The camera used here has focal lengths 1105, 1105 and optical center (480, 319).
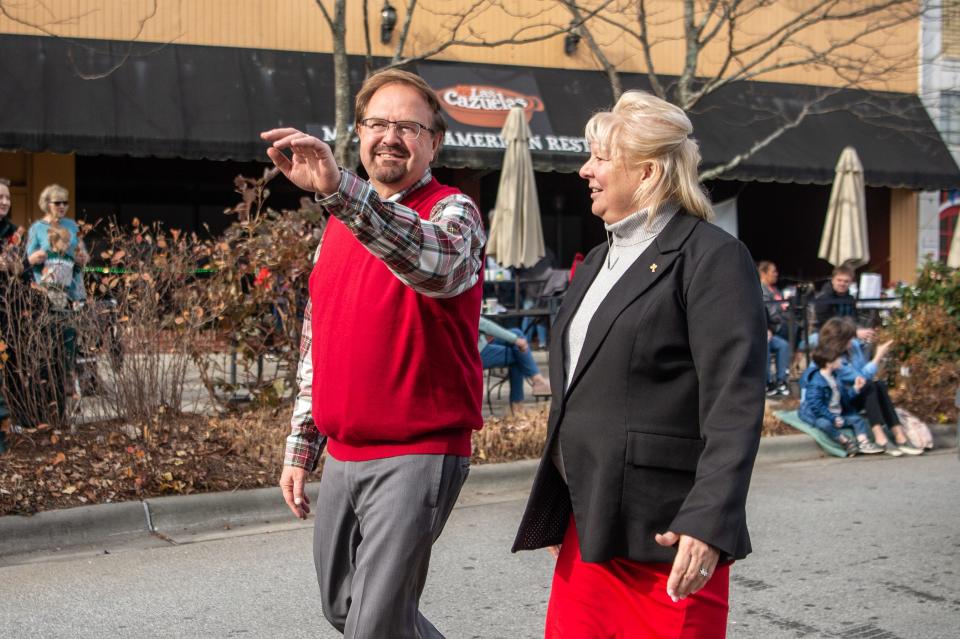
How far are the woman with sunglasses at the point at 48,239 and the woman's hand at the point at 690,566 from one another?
6.30 m

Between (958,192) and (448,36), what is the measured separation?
1075 centimetres

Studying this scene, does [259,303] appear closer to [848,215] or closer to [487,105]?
[848,215]

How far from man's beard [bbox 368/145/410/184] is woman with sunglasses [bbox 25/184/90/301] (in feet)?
17.9

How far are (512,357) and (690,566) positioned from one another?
23.7ft

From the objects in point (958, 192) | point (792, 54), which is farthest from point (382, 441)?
point (958, 192)

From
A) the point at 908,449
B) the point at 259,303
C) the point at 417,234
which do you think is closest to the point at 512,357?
the point at 259,303

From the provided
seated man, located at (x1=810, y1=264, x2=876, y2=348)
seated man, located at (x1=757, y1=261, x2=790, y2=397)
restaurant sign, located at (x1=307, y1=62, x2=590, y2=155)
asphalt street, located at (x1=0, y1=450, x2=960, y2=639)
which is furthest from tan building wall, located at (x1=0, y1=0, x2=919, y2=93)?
asphalt street, located at (x1=0, y1=450, x2=960, y2=639)

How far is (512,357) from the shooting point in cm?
970

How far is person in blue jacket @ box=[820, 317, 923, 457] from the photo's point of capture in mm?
9062

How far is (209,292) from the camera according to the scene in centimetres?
816

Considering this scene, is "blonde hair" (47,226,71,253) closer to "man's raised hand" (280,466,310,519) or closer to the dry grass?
the dry grass

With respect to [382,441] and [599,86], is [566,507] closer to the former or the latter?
[382,441]

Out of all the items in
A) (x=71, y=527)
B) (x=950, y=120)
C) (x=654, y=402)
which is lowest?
(x=71, y=527)

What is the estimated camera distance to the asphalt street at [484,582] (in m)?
4.81
